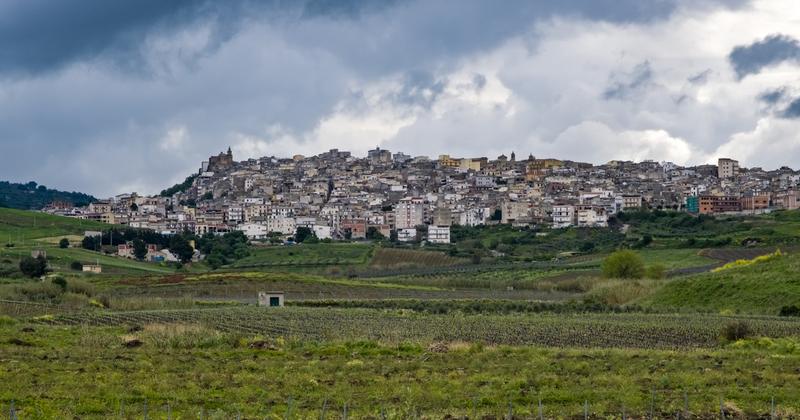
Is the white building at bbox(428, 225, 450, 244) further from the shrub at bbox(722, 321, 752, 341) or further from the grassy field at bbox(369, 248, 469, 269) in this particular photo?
the shrub at bbox(722, 321, 752, 341)

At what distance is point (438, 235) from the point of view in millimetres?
157500

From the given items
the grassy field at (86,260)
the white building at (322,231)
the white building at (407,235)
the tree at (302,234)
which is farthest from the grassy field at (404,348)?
the white building at (322,231)

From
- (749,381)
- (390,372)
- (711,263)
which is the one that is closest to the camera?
(749,381)

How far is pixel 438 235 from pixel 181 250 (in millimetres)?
39763

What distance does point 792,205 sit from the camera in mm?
165625

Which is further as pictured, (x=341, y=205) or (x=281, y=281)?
(x=341, y=205)

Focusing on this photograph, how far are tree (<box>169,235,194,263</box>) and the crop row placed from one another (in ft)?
232

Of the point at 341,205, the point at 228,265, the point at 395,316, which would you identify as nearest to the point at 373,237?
the point at 341,205

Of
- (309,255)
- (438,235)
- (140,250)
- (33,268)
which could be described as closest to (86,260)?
(140,250)

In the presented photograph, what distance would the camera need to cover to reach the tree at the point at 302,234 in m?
156

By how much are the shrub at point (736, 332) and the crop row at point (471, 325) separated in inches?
18.7

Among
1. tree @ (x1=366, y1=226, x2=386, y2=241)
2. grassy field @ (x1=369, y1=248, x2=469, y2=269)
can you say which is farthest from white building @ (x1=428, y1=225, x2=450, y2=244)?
grassy field @ (x1=369, y1=248, x2=469, y2=269)

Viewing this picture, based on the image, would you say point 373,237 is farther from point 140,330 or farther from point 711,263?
point 140,330

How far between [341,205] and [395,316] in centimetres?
14672
